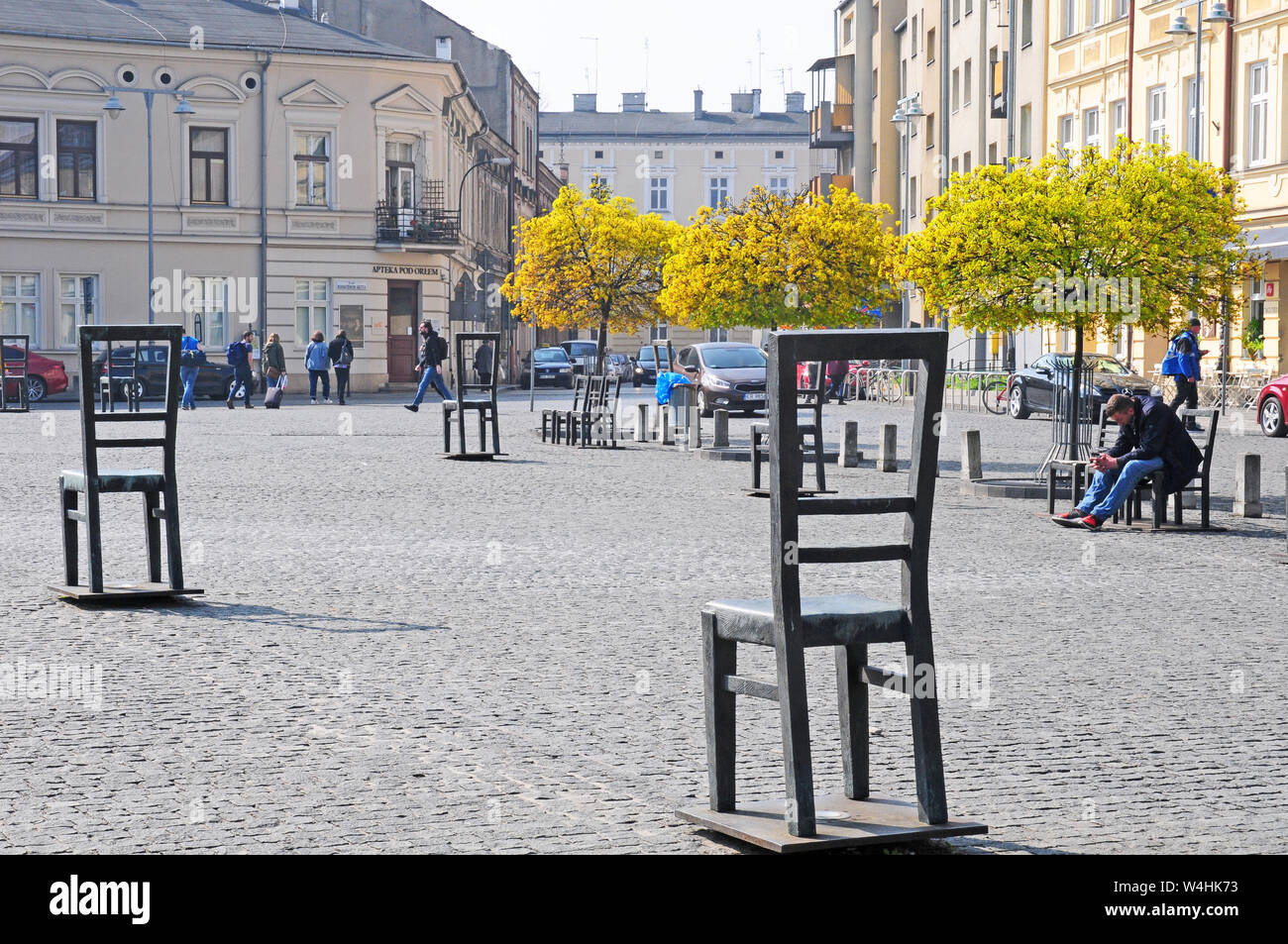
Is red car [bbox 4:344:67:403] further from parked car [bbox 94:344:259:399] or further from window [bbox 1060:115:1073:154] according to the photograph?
window [bbox 1060:115:1073:154]

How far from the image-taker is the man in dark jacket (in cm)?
1526

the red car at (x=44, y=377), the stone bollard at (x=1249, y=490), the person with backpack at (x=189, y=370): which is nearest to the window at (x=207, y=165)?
the red car at (x=44, y=377)

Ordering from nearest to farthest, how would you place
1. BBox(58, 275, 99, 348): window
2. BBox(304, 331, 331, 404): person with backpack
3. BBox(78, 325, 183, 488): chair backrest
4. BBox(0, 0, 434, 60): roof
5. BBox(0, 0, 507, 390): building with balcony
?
1. BBox(78, 325, 183, 488): chair backrest
2. BBox(304, 331, 331, 404): person with backpack
3. BBox(0, 0, 507, 390): building with balcony
4. BBox(58, 275, 99, 348): window
5. BBox(0, 0, 434, 60): roof

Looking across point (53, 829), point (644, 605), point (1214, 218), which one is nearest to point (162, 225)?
point (1214, 218)

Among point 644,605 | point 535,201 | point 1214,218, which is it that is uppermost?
point 535,201

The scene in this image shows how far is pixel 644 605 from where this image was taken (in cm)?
1045

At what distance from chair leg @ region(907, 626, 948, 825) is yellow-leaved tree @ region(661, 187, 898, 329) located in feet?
77.1

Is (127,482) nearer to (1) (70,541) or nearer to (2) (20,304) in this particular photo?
(1) (70,541)

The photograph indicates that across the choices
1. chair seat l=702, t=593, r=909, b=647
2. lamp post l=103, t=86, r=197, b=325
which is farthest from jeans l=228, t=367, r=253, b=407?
chair seat l=702, t=593, r=909, b=647

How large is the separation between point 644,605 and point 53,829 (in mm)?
5335

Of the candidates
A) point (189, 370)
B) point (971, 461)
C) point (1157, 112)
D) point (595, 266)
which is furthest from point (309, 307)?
point (971, 461)
